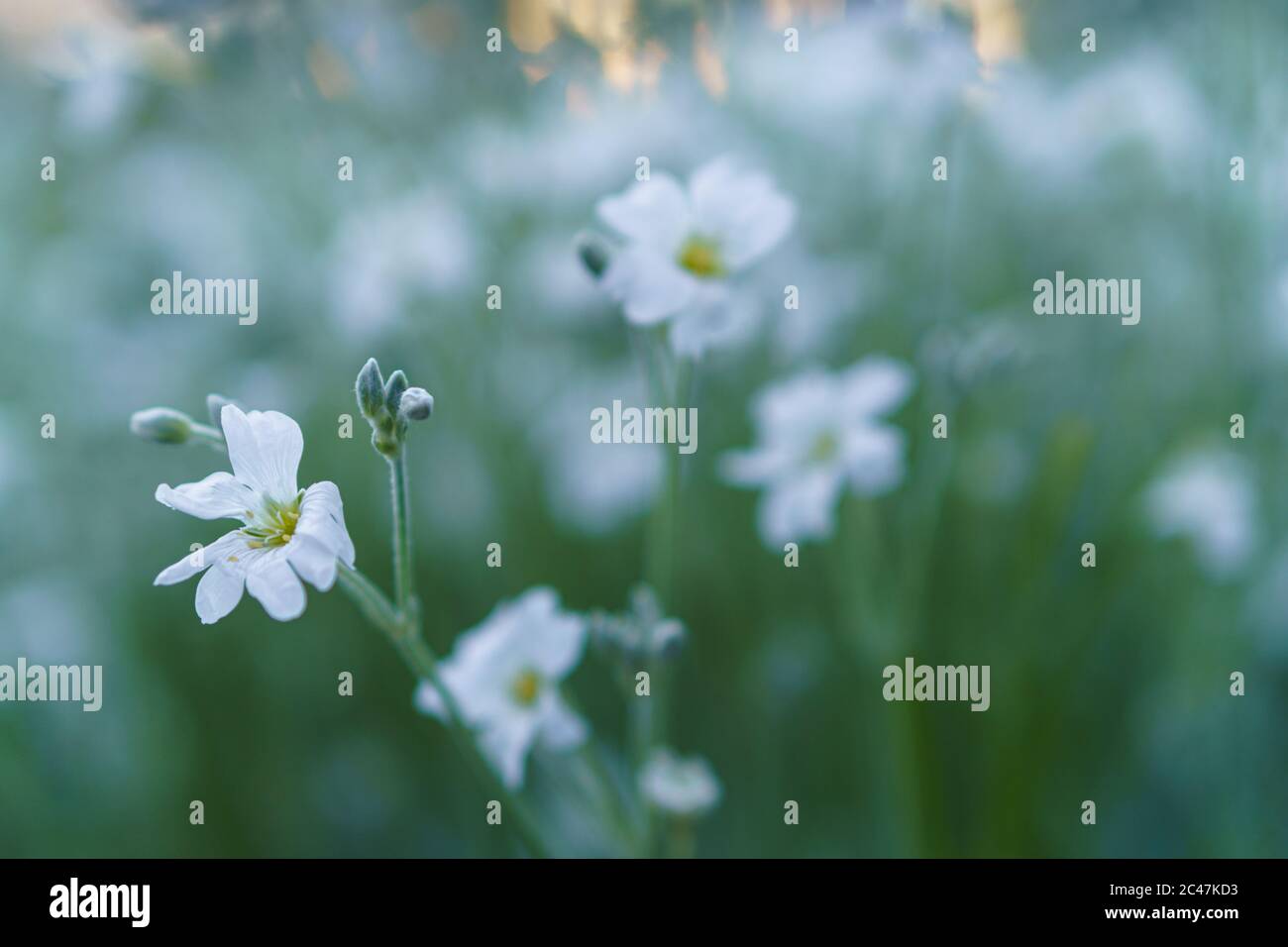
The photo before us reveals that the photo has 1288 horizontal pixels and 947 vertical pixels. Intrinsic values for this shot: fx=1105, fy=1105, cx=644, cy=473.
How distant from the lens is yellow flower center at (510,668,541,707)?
1.06m

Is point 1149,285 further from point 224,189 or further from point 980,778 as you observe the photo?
point 224,189

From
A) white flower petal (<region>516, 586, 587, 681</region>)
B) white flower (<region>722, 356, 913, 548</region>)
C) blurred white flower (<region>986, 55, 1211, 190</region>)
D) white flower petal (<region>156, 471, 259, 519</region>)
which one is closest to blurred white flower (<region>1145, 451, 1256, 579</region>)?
white flower (<region>722, 356, 913, 548</region>)

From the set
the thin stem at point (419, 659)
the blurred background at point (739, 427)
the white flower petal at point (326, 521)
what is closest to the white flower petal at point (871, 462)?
the blurred background at point (739, 427)

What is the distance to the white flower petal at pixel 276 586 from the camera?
0.75 meters

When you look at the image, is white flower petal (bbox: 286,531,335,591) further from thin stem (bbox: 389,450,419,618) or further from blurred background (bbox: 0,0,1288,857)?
blurred background (bbox: 0,0,1288,857)

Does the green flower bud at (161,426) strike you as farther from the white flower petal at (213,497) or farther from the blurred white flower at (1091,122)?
the blurred white flower at (1091,122)

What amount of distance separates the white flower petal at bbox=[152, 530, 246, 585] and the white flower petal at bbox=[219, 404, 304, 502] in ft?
0.15

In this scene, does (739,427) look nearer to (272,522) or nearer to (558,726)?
(558,726)

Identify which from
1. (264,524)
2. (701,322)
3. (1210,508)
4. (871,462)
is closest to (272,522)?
(264,524)

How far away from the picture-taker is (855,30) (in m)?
2.10

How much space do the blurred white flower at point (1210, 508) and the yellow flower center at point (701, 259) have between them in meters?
0.85

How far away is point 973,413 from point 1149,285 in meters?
0.61
